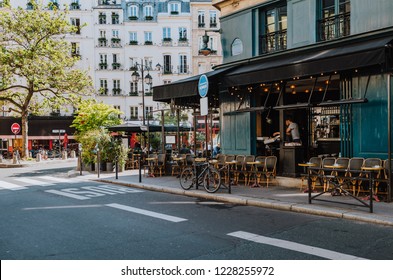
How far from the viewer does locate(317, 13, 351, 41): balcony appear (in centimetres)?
1035

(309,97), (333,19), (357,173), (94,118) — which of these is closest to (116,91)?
(94,118)

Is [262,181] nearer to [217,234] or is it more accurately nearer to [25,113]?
[217,234]

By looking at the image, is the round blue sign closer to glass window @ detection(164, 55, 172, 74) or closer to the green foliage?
the green foliage

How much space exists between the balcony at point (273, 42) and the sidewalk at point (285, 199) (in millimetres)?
4421

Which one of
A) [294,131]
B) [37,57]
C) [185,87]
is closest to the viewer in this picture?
[294,131]

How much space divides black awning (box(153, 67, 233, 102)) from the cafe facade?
4cm

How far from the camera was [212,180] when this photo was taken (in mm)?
10500

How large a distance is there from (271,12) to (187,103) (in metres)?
5.30

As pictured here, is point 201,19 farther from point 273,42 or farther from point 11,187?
point 11,187

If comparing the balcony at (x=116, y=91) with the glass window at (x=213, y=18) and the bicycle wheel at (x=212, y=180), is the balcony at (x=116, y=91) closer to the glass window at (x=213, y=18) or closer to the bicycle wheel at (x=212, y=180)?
the glass window at (x=213, y=18)

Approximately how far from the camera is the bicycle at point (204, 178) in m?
10.3

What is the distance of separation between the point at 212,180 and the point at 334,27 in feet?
18.8

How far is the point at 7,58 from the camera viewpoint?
2684 centimetres

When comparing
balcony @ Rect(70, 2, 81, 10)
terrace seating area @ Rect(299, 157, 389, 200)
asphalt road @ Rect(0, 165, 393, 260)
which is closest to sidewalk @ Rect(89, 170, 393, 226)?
asphalt road @ Rect(0, 165, 393, 260)
